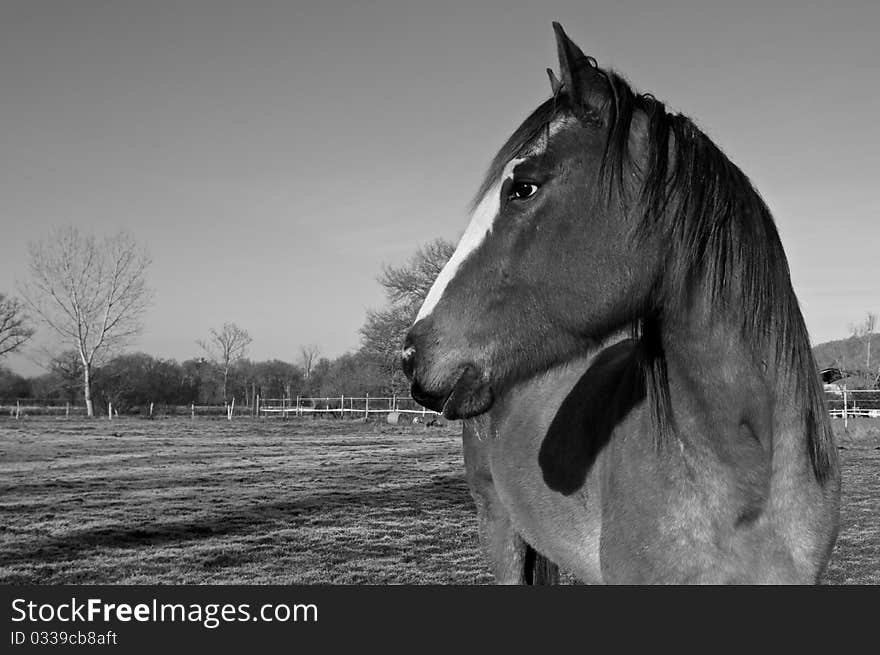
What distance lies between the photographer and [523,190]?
6.59 ft

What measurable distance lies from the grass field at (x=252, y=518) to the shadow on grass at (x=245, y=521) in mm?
23

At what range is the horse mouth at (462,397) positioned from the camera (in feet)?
6.23

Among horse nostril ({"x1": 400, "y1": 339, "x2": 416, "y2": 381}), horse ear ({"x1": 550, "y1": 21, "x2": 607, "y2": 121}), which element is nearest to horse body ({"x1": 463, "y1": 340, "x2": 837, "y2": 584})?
horse nostril ({"x1": 400, "y1": 339, "x2": 416, "y2": 381})

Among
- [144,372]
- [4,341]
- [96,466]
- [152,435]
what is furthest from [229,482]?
[144,372]

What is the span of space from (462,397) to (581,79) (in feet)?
3.39

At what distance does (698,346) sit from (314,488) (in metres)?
11.0

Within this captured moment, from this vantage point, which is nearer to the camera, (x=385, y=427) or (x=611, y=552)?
(x=611, y=552)

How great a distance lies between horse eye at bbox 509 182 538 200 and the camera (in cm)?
201

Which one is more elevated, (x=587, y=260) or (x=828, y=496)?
(x=587, y=260)

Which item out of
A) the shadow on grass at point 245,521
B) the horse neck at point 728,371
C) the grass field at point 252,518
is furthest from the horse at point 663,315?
the shadow on grass at point 245,521

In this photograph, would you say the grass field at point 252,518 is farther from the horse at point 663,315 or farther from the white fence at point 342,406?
the white fence at point 342,406

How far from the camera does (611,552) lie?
7.55 ft

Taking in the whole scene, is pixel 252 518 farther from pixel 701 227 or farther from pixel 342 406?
pixel 342 406
